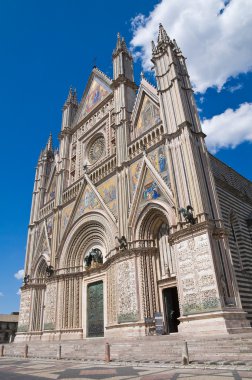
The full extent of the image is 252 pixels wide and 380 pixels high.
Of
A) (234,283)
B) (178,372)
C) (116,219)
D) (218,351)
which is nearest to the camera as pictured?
(178,372)

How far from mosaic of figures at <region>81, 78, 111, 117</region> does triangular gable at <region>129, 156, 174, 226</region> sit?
469 inches

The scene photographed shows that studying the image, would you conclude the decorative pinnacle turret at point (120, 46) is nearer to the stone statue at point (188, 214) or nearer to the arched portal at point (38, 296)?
the stone statue at point (188, 214)

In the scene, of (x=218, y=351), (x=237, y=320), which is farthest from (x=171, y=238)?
(x=218, y=351)

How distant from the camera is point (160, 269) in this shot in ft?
54.3

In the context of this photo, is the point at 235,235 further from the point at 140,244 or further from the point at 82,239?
the point at 82,239

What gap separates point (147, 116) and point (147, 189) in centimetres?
600

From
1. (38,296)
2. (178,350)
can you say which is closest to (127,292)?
(178,350)

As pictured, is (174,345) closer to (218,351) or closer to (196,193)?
(218,351)

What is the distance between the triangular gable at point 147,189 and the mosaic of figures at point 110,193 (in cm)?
226

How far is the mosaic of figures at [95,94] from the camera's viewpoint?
27.4 metres

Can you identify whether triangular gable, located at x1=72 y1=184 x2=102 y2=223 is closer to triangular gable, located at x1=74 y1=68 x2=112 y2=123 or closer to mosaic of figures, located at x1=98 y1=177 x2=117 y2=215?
mosaic of figures, located at x1=98 y1=177 x2=117 y2=215

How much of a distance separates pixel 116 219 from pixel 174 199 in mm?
5193

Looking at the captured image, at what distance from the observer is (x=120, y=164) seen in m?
20.3

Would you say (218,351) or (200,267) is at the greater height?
(200,267)
